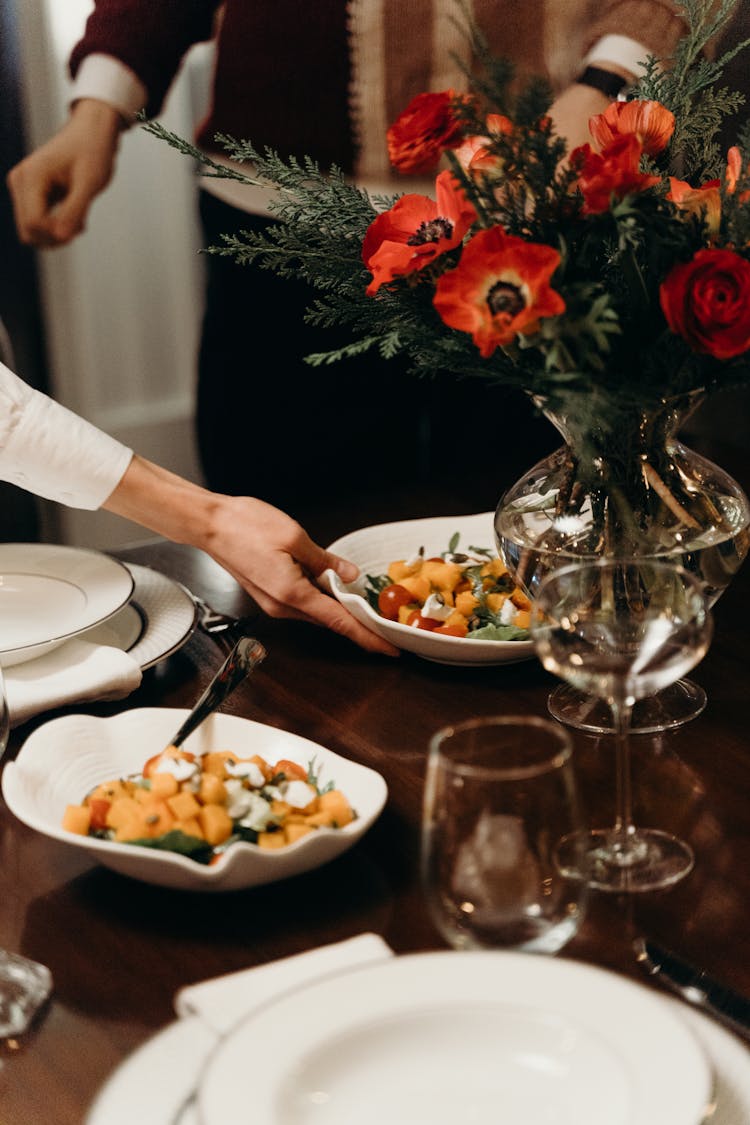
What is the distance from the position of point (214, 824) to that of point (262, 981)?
147mm

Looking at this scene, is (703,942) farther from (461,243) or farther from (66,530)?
(66,530)

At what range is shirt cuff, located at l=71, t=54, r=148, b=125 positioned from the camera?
240 centimetres

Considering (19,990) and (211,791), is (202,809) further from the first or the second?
(19,990)

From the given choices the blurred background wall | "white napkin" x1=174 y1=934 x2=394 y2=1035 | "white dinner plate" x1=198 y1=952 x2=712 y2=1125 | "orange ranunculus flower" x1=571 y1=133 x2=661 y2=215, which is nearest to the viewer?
"white dinner plate" x1=198 y1=952 x2=712 y2=1125

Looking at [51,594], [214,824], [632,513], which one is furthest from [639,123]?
[51,594]

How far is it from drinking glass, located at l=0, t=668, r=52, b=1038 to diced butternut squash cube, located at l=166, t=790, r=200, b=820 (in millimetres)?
135

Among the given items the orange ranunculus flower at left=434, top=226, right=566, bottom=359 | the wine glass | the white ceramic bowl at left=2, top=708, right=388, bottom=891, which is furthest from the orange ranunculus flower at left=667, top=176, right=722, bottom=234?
the white ceramic bowl at left=2, top=708, right=388, bottom=891

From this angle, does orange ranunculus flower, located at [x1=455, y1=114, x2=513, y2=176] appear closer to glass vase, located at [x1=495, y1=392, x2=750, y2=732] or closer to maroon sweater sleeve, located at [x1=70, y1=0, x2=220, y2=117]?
glass vase, located at [x1=495, y1=392, x2=750, y2=732]

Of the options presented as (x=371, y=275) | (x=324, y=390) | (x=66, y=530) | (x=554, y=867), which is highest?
(x=371, y=275)

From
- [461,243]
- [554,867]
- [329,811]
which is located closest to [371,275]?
[461,243]

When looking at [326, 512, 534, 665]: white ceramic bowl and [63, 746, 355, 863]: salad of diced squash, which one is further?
[326, 512, 534, 665]: white ceramic bowl

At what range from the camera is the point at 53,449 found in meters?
1.46

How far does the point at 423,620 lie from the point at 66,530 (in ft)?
5.18

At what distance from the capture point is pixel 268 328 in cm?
269
